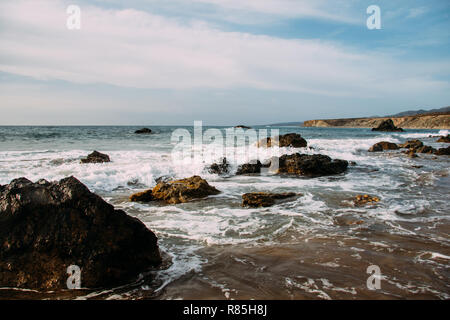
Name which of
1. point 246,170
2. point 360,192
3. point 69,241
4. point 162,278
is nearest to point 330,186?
point 360,192

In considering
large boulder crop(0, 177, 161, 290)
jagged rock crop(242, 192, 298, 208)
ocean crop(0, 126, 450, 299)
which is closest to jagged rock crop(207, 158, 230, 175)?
ocean crop(0, 126, 450, 299)

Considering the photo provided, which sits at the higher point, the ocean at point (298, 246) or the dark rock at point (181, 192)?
the dark rock at point (181, 192)

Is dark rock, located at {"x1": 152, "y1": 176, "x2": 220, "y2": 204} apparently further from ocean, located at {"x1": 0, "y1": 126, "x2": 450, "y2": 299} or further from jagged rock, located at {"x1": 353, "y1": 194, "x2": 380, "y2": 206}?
jagged rock, located at {"x1": 353, "y1": 194, "x2": 380, "y2": 206}

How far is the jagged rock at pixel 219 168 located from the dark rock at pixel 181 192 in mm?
3771

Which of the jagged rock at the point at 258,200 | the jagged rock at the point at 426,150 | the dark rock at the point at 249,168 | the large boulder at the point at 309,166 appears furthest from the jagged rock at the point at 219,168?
the jagged rock at the point at 426,150

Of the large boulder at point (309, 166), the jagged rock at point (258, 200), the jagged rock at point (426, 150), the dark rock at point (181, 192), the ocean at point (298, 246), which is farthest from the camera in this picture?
the jagged rock at point (426, 150)

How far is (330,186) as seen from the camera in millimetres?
9047

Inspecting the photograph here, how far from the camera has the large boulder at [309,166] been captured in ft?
37.4

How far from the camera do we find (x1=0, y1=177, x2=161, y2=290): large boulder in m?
3.15

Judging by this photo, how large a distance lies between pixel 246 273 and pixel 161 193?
14.6 feet

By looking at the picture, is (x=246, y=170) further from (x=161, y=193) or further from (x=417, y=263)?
(x=417, y=263)

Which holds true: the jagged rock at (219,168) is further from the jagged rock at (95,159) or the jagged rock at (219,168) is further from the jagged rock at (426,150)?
the jagged rock at (426,150)

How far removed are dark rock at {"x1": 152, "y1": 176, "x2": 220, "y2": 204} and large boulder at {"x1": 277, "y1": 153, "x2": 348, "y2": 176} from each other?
4.90 meters

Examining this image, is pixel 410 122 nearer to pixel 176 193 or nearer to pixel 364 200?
pixel 364 200
